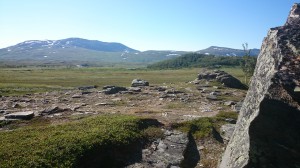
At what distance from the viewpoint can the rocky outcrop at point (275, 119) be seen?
12.0m

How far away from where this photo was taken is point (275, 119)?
1224 centimetres

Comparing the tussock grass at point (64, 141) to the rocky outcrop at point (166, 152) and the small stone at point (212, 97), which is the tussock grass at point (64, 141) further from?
the small stone at point (212, 97)

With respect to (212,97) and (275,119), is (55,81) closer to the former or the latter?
(212,97)

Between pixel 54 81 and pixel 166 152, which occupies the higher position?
pixel 166 152

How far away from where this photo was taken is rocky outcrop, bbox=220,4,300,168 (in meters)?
12.0

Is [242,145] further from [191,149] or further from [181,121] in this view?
[181,121]

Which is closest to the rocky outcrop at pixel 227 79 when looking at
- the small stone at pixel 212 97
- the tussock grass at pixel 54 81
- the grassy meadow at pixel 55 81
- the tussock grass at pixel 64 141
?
the small stone at pixel 212 97

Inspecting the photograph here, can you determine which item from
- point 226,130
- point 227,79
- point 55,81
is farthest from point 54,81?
point 226,130

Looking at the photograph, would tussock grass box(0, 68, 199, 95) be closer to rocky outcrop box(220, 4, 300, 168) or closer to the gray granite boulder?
the gray granite boulder

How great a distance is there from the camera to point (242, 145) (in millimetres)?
13461

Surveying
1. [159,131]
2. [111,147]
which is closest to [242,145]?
[111,147]

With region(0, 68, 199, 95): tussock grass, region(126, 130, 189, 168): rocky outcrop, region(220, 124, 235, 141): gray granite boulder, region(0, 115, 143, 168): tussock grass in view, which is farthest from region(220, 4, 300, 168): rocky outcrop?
region(0, 68, 199, 95): tussock grass

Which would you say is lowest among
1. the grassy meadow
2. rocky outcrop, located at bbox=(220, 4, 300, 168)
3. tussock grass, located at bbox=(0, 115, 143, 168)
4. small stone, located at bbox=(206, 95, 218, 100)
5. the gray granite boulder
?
the grassy meadow

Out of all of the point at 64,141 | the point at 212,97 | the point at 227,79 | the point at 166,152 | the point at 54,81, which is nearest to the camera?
the point at 64,141
